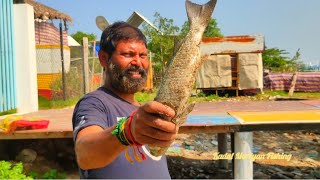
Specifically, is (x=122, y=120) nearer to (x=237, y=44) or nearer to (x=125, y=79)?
(x=125, y=79)

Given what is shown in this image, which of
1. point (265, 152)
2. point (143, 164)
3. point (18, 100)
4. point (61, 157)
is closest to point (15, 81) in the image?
point (18, 100)

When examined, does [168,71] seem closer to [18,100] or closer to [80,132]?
[80,132]

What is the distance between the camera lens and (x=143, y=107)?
1310 mm

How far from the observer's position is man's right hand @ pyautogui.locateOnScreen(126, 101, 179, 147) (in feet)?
4.20

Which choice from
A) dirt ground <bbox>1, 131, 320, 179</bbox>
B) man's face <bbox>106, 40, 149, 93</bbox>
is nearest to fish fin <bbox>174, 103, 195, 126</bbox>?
man's face <bbox>106, 40, 149, 93</bbox>

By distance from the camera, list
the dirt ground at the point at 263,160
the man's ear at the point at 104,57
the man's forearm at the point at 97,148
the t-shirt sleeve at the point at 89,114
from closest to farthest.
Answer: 1. the man's forearm at the point at 97,148
2. the t-shirt sleeve at the point at 89,114
3. the man's ear at the point at 104,57
4. the dirt ground at the point at 263,160

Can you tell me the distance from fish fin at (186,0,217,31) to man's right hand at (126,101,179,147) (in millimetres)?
479

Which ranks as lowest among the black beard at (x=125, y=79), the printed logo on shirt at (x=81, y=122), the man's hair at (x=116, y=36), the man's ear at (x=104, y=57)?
the printed logo on shirt at (x=81, y=122)

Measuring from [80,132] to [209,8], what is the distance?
89 cm

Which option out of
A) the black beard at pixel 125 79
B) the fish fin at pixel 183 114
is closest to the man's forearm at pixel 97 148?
the fish fin at pixel 183 114

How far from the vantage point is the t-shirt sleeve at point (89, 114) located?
6.31 ft

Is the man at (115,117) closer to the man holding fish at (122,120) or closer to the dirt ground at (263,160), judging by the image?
the man holding fish at (122,120)

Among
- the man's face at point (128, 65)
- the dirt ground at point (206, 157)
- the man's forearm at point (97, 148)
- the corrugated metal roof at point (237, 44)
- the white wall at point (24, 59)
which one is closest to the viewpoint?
the man's forearm at point (97, 148)

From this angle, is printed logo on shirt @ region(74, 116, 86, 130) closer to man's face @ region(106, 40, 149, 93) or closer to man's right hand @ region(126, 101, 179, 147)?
man's face @ region(106, 40, 149, 93)
